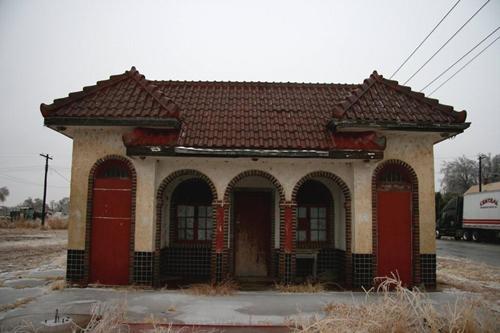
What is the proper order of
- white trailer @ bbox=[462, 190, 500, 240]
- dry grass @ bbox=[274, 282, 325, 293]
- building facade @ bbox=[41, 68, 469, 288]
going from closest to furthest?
dry grass @ bbox=[274, 282, 325, 293]
building facade @ bbox=[41, 68, 469, 288]
white trailer @ bbox=[462, 190, 500, 240]

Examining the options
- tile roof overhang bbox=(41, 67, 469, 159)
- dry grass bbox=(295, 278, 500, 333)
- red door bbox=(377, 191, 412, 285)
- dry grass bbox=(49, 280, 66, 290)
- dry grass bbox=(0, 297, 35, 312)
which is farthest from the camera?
red door bbox=(377, 191, 412, 285)

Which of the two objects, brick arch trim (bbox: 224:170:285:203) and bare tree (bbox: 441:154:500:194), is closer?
brick arch trim (bbox: 224:170:285:203)

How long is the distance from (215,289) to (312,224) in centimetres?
395

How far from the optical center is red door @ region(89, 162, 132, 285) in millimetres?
10258

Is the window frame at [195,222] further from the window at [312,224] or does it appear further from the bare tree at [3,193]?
the bare tree at [3,193]

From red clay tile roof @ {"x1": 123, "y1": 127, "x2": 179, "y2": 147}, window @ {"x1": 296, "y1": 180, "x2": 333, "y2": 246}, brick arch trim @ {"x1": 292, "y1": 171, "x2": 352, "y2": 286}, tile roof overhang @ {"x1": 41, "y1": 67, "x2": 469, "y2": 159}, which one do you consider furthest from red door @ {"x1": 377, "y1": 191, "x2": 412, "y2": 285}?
red clay tile roof @ {"x1": 123, "y1": 127, "x2": 179, "y2": 147}

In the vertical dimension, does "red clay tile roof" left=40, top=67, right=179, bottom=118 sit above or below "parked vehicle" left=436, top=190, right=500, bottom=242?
above

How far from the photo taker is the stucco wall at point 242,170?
1034 cm

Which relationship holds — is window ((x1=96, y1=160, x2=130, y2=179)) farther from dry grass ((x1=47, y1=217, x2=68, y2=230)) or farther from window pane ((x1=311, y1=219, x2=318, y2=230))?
dry grass ((x1=47, y1=217, x2=68, y2=230))

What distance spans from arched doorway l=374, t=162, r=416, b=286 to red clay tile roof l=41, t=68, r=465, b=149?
1.67m

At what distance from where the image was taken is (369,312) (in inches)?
214

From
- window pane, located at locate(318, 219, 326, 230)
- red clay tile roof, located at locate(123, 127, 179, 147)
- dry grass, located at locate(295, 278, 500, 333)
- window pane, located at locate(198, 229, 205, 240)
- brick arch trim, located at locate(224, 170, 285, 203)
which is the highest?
red clay tile roof, located at locate(123, 127, 179, 147)

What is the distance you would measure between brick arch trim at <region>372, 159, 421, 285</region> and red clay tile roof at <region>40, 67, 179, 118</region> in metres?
5.44

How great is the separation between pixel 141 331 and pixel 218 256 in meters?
4.03
